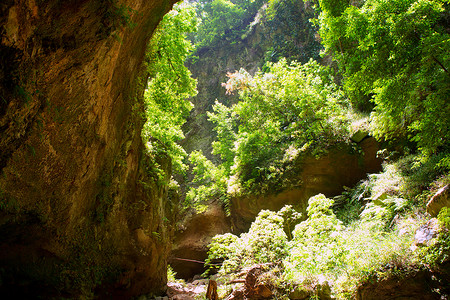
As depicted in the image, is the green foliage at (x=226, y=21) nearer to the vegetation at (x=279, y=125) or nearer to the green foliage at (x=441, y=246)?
the vegetation at (x=279, y=125)

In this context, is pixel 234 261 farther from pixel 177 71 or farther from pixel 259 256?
pixel 177 71

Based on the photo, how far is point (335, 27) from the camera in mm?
11453

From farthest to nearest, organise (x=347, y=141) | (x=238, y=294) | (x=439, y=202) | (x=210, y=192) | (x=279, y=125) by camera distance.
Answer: (x=210, y=192)
(x=279, y=125)
(x=347, y=141)
(x=238, y=294)
(x=439, y=202)

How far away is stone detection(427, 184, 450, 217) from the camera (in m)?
5.09

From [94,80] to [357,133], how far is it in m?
10.4

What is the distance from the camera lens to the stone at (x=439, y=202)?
5.09m

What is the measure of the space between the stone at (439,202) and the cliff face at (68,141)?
23.3 feet

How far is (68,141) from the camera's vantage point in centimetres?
432

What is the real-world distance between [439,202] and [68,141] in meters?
7.28

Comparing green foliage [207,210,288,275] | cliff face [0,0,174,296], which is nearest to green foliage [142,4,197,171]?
cliff face [0,0,174,296]

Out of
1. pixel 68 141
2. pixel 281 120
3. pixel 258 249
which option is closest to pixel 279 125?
pixel 281 120

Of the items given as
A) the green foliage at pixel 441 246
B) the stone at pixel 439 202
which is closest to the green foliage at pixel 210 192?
the stone at pixel 439 202

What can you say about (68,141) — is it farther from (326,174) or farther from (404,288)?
(326,174)

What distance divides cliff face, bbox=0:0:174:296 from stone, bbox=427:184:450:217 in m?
7.12
